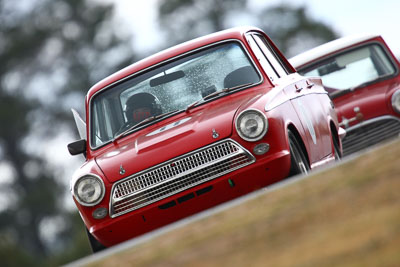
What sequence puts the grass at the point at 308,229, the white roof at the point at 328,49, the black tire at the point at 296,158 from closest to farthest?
the grass at the point at 308,229, the black tire at the point at 296,158, the white roof at the point at 328,49

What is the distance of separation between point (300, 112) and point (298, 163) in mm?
976

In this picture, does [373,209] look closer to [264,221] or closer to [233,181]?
[264,221]

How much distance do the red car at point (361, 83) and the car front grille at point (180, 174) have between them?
21.4 feet

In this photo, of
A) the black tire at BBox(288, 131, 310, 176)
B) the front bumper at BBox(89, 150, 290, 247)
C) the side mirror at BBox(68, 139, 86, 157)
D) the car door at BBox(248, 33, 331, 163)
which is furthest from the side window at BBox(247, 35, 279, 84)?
the side mirror at BBox(68, 139, 86, 157)

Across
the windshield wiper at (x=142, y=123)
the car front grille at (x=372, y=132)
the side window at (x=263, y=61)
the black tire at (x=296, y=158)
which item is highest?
the side window at (x=263, y=61)

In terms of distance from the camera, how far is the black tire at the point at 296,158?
7801mm

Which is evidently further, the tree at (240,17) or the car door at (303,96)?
the tree at (240,17)

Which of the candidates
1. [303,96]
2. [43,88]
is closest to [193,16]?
[43,88]

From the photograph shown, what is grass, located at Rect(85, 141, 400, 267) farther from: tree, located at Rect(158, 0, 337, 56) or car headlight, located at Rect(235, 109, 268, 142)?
tree, located at Rect(158, 0, 337, 56)

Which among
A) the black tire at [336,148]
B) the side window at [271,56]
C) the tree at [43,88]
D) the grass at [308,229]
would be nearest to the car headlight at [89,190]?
the grass at [308,229]

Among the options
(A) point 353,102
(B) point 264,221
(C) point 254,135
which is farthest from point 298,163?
(A) point 353,102

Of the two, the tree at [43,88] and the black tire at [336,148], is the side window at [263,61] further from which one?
the tree at [43,88]

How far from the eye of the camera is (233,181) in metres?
7.61

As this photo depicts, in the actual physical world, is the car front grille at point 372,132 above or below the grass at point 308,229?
below
